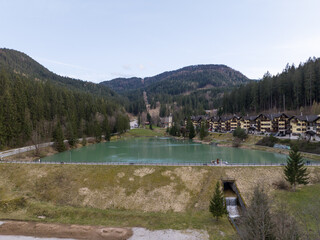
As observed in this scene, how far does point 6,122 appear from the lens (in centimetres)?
7325

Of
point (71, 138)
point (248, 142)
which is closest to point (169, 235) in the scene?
point (248, 142)

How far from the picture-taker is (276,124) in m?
97.2

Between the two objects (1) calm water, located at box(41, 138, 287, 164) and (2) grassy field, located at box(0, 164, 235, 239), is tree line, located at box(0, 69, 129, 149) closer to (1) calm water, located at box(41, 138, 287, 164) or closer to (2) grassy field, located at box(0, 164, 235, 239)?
(1) calm water, located at box(41, 138, 287, 164)

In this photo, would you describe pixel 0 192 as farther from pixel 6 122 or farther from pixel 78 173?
pixel 6 122

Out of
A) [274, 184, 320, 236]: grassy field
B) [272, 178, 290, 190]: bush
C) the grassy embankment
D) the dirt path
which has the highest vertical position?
the grassy embankment

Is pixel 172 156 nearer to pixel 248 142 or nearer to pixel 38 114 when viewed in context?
pixel 248 142

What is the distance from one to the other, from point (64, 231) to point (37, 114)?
78232mm

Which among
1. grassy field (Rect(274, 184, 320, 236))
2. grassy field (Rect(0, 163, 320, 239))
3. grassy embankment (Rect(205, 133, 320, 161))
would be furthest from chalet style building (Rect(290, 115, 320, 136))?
grassy field (Rect(274, 184, 320, 236))

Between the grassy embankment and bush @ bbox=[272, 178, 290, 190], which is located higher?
the grassy embankment

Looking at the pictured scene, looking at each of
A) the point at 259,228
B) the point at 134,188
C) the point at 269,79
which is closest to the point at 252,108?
the point at 269,79

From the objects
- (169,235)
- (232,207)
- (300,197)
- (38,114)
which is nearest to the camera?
(169,235)

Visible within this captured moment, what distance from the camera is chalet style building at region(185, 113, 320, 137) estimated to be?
8000cm

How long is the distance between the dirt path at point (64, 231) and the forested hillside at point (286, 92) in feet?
354

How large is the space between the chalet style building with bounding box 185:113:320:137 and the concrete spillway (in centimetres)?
5829
